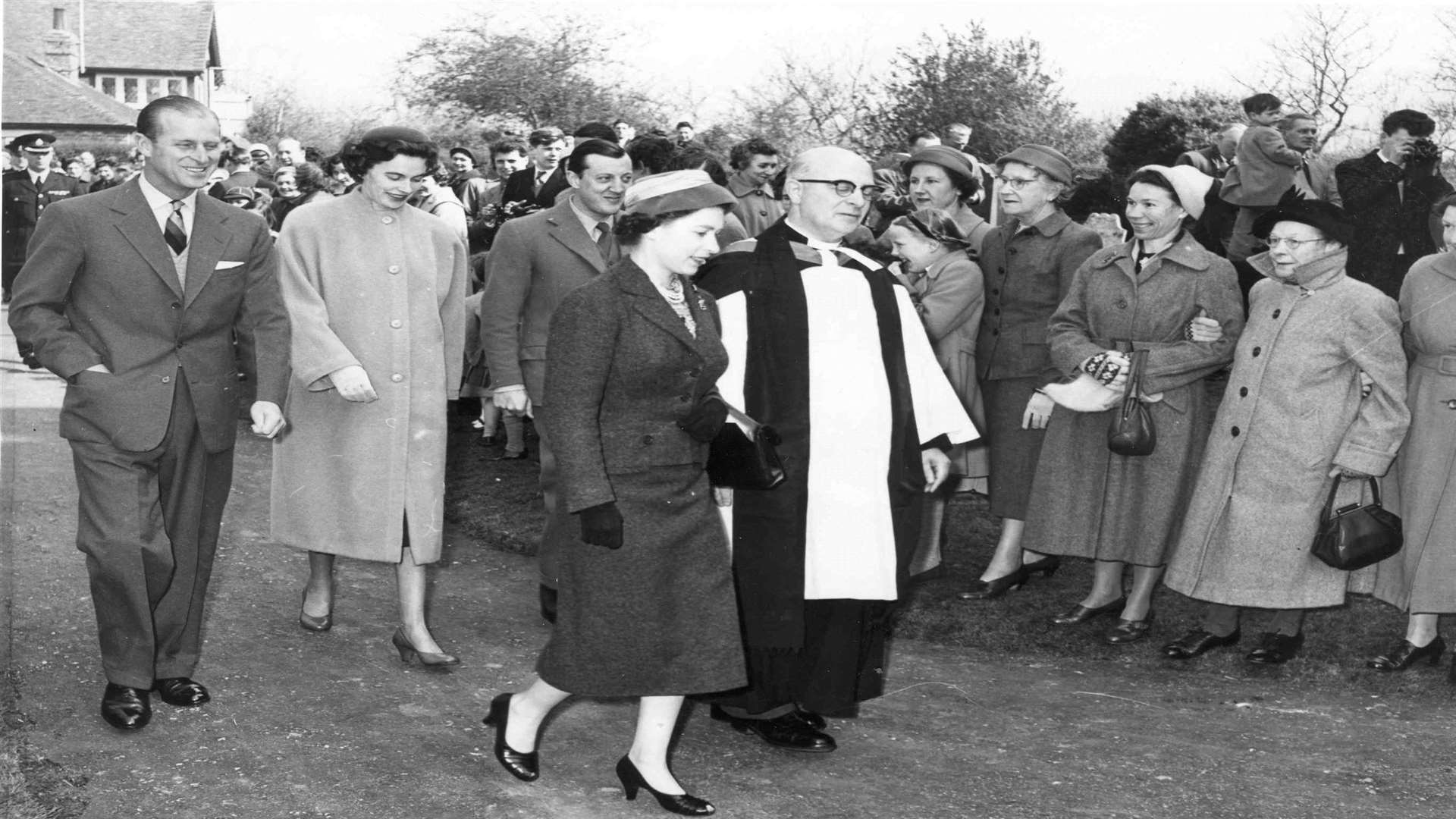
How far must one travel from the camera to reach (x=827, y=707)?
5.32 m

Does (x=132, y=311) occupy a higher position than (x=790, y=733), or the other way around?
(x=132, y=311)

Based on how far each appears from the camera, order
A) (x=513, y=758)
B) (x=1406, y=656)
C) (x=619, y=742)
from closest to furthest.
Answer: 1. (x=513, y=758)
2. (x=619, y=742)
3. (x=1406, y=656)

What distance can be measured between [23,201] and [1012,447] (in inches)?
704

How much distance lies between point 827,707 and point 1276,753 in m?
1.48

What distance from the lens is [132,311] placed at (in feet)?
17.1

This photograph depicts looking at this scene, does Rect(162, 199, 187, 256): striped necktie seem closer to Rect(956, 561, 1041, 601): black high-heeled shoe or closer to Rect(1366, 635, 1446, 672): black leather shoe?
Rect(956, 561, 1041, 601): black high-heeled shoe

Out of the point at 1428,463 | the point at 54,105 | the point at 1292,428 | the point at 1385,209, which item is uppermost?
the point at 54,105

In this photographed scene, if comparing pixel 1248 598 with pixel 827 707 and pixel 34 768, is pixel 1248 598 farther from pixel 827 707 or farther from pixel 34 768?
pixel 34 768

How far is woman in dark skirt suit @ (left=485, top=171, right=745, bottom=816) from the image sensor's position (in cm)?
451

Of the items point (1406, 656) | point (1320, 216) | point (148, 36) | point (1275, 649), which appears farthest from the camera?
point (148, 36)

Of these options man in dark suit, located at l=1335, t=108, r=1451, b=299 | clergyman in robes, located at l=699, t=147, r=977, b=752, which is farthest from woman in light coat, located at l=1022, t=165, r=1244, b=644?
man in dark suit, located at l=1335, t=108, r=1451, b=299

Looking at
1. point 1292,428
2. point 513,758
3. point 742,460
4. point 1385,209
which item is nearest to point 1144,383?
point 1292,428

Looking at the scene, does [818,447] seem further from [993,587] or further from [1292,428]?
[993,587]

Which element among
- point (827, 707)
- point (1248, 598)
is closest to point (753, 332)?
point (827, 707)
